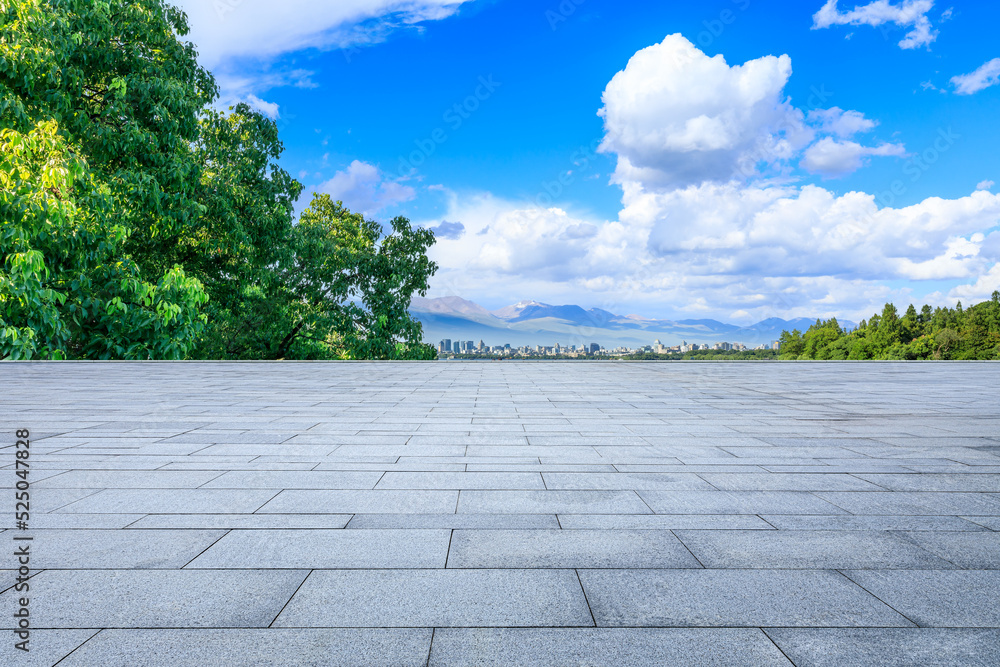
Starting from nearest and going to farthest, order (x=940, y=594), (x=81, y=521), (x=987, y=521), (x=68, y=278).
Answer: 1. (x=940, y=594)
2. (x=81, y=521)
3. (x=987, y=521)
4. (x=68, y=278)

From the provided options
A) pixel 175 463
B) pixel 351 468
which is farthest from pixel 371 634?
pixel 175 463

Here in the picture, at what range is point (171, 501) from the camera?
3.78 m

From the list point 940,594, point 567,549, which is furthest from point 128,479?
point 940,594

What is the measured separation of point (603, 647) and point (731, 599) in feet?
2.49

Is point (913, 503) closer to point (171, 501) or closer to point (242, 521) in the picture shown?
point (242, 521)

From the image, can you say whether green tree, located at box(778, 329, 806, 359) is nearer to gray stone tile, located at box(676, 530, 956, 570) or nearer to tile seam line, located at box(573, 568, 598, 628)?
gray stone tile, located at box(676, 530, 956, 570)

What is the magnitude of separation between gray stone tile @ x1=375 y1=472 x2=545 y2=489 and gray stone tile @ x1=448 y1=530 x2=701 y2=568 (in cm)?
87

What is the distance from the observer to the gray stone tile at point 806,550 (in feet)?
9.48

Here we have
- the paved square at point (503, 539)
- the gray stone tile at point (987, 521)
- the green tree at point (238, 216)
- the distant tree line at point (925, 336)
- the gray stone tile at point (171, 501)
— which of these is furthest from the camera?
the distant tree line at point (925, 336)

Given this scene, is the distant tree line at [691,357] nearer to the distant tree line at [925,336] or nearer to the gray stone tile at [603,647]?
the gray stone tile at [603,647]

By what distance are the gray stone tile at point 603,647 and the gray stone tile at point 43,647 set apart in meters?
1.43

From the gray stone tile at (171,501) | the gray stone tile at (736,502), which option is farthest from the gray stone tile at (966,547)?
the gray stone tile at (171,501)

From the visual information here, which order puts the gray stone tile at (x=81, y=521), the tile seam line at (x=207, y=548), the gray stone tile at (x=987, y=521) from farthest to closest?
the gray stone tile at (x=987, y=521), the gray stone tile at (x=81, y=521), the tile seam line at (x=207, y=548)

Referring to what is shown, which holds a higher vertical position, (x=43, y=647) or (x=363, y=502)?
(x=363, y=502)
